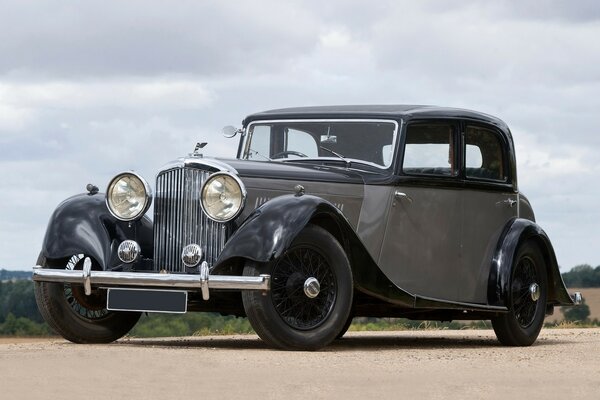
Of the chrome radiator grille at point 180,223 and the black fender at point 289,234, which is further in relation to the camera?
the chrome radiator grille at point 180,223

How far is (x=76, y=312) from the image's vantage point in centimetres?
1057

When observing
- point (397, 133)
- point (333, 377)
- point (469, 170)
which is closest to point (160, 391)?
point (333, 377)

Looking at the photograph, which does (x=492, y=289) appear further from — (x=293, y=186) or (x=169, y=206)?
(x=169, y=206)

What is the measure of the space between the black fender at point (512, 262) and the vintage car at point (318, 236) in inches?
0.6

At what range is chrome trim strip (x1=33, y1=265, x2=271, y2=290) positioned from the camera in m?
9.02

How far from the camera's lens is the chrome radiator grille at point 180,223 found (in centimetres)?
985

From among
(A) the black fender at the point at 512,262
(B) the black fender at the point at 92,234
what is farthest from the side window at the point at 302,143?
(A) the black fender at the point at 512,262

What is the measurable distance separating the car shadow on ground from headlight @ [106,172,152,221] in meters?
1.09

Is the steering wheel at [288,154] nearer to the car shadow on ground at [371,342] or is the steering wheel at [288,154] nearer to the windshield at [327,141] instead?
the windshield at [327,141]

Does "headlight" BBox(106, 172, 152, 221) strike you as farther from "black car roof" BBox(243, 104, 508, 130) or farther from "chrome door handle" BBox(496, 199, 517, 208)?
"chrome door handle" BBox(496, 199, 517, 208)

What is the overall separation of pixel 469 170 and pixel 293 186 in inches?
82.7

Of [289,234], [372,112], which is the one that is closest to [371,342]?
[372,112]

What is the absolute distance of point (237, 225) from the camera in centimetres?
976

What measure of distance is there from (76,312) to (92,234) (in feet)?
2.37
